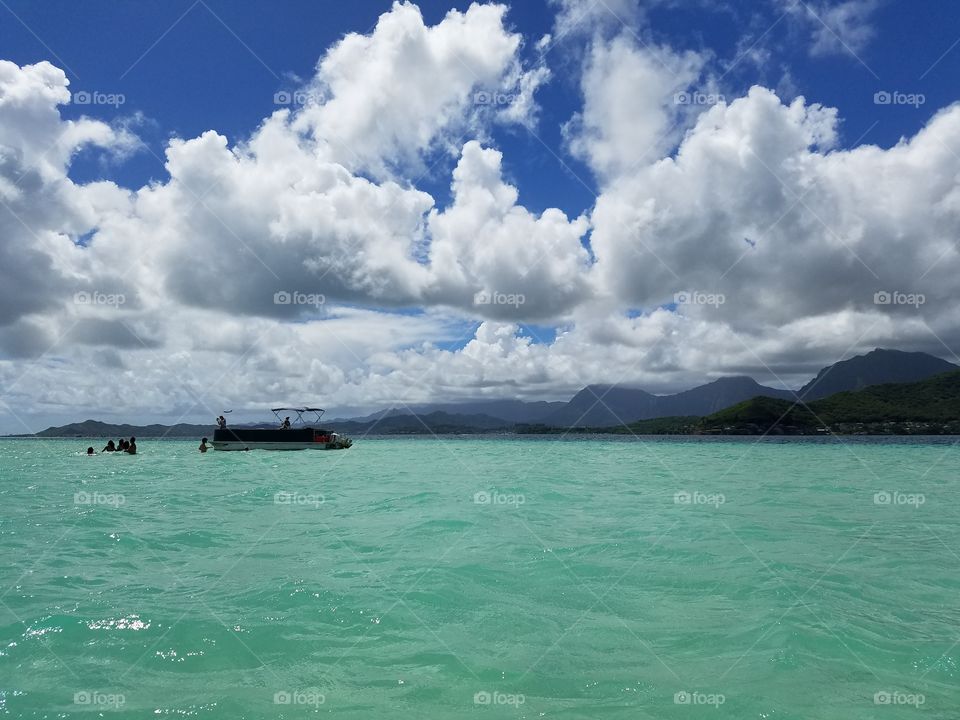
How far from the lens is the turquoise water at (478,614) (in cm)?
750

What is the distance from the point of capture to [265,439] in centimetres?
8181

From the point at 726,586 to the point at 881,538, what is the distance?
9142mm

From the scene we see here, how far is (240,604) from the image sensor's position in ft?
36.1

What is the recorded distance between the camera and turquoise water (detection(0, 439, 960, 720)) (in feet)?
24.6

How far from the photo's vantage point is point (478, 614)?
1079 cm

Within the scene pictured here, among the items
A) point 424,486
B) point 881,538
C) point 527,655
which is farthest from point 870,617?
point 424,486

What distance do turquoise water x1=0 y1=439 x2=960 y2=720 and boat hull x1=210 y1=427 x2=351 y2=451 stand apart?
196 feet

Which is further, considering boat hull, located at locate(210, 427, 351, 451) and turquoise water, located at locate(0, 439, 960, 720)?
boat hull, located at locate(210, 427, 351, 451)

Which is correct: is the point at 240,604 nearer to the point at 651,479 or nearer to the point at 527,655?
the point at 527,655

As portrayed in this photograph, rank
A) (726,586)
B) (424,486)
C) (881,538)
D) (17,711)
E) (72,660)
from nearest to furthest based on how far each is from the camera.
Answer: (17,711)
(72,660)
(726,586)
(881,538)
(424,486)

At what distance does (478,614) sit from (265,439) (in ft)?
255

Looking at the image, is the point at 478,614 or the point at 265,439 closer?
the point at 478,614

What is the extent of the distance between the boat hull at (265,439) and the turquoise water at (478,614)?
59662 mm

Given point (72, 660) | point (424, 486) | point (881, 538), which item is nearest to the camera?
point (72, 660)
